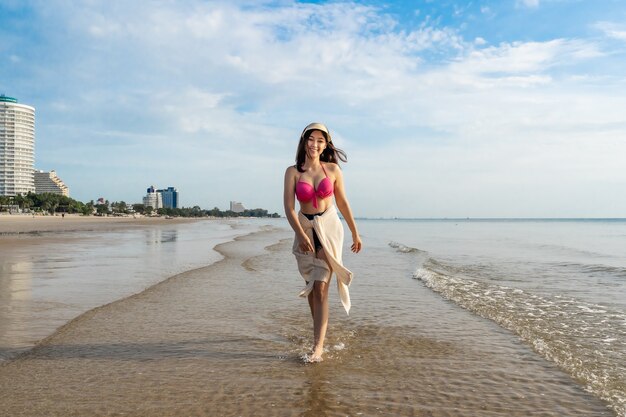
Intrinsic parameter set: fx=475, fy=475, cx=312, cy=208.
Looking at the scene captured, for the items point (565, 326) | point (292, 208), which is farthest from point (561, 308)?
point (292, 208)

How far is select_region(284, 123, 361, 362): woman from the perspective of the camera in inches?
194

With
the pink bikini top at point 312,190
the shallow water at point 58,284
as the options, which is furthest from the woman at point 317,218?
the shallow water at point 58,284

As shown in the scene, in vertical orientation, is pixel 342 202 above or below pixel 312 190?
below

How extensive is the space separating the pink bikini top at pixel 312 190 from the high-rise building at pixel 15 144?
192 meters

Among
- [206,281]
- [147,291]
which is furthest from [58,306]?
[206,281]

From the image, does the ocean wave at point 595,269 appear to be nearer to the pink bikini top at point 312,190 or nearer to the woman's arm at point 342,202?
the woman's arm at point 342,202

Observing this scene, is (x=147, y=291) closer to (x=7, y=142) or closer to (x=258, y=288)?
(x=258, y=288)

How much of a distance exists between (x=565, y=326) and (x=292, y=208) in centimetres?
457

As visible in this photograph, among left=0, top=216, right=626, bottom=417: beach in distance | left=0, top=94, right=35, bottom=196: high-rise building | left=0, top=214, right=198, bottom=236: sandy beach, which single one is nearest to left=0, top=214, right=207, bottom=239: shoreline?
left=0, top=214, right=198, bottom=236: sandy beach

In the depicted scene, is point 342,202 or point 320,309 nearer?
point 320,309

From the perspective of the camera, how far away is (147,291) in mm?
9250

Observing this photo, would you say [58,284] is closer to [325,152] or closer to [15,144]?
[325,152]

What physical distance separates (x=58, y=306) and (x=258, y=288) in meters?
3.81

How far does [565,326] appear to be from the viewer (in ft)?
22.3
